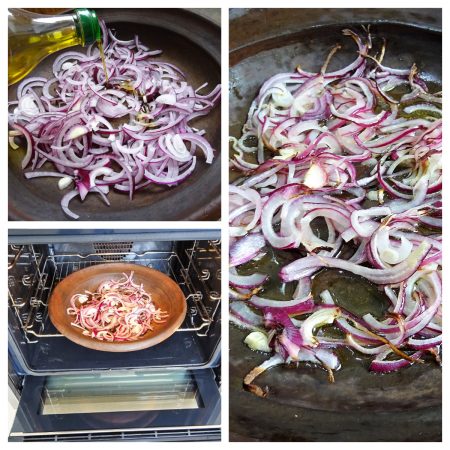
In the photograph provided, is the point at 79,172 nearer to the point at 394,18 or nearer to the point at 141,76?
the point at 141,76

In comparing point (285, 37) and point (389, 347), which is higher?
point (285, 37)

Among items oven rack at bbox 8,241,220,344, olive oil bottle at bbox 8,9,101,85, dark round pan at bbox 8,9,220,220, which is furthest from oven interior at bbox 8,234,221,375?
olive oil bottle at bbox 8,9,101,85

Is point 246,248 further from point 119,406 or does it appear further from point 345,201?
point 119,406

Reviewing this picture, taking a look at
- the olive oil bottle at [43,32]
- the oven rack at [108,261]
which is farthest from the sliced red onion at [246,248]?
the olive oil bottle at [43,32]

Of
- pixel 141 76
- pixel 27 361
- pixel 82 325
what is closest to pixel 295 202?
pixel 141 76

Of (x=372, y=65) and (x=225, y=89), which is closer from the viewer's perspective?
(x=225, y=89)

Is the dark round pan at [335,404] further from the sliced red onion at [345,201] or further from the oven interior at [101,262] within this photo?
the oven interior at [101,262]

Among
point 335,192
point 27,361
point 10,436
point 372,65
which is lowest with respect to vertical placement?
point 10,436
